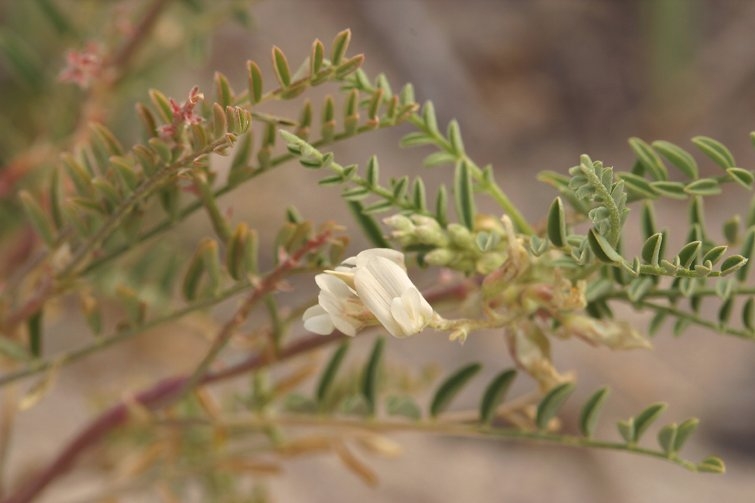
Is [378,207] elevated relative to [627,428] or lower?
elevated

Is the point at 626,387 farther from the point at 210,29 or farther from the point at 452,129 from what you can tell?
the point at 452,129

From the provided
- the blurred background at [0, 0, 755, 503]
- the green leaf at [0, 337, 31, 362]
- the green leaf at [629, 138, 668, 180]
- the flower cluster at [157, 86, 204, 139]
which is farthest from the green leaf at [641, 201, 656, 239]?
the blurred background at [0, 0, 755, 503]

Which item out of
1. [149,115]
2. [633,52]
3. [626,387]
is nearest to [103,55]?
[149,115]

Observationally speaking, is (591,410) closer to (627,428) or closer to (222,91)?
(627,428)

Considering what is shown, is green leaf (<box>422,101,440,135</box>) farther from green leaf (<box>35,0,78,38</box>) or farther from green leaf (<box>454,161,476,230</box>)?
green leaf (<box>35,0,78,38</box>)

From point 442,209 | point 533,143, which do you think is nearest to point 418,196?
point 442,209

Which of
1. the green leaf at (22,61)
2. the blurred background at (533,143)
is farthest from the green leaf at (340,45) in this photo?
the blurred background at (533,143)

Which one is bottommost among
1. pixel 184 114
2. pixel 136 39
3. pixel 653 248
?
pixel 653 248

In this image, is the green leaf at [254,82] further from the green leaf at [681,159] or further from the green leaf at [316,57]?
the green leaf at [681,159]
